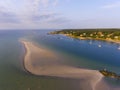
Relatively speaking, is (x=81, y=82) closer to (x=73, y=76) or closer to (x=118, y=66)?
(x=73, y=76)

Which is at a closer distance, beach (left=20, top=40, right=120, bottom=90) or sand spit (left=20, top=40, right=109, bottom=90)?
beach (left=20, top=40, right=120, bottom=90)

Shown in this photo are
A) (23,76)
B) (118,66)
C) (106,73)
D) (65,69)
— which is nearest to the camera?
(23,76)

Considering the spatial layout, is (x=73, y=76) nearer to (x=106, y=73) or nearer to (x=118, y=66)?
(x=106, y=73)

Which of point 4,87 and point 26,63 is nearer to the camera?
point 4,87

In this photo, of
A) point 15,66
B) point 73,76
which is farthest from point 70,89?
point 15,66

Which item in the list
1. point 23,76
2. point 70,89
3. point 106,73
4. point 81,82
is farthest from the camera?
point 106,73

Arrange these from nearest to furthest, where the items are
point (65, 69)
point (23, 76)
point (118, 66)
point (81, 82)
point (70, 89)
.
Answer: point (70, 89) < point (81, 82) < point (23, 76) < point (65, 69) < point (118, 66)

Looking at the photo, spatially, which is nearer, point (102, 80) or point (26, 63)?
point (102, 80)

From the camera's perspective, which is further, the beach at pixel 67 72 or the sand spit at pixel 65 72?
the sand spit at pixel 65 72

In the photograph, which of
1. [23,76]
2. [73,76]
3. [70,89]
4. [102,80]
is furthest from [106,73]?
[23,76]
